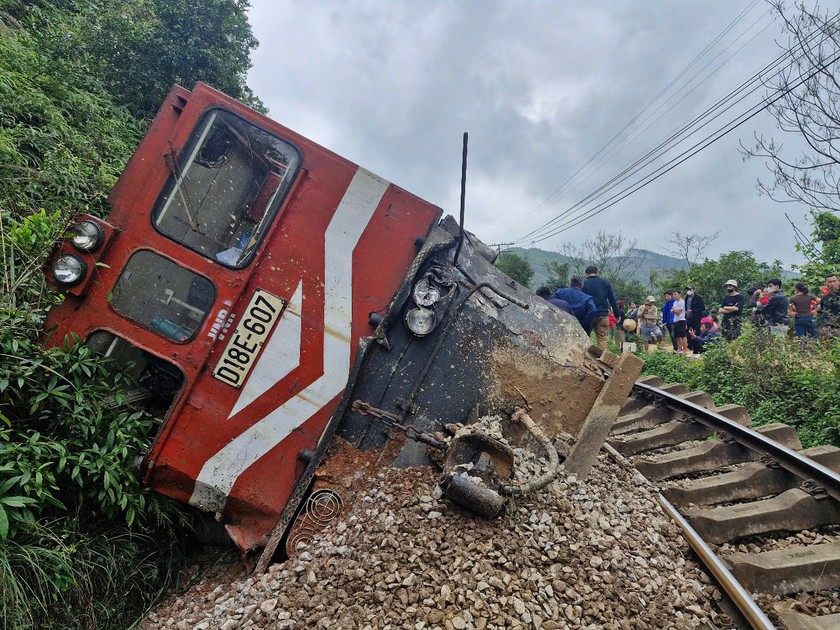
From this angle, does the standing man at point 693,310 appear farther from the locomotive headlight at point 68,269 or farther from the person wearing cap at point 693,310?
the locomotive headlight at point 68,269

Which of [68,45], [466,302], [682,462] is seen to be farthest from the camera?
[68,45]

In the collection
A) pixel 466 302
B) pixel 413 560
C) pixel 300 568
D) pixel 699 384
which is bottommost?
pixel 300 568

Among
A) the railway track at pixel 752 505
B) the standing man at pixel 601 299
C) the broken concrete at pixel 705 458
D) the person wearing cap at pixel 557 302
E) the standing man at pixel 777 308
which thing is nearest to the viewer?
the railway track at pixel 752 505

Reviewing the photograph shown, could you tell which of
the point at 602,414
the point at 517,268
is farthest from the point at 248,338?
the point at 517,268

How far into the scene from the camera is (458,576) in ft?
6.77

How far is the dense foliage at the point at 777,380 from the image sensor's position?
532cm

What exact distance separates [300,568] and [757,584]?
2.35m

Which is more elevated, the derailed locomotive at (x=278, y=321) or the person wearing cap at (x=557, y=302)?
the person wearing cap at (x=557, y=302)

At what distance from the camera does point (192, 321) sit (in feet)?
8.78

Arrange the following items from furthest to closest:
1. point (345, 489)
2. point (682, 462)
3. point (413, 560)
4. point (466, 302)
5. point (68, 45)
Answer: point (68, 45)
point (682, 462)
point (466, 302)
point (345, 489)
point (413, 560)

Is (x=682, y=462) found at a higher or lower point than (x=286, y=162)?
lower

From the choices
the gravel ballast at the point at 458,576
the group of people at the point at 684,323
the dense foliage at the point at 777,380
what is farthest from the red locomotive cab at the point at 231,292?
the group of people at the point at 684,323

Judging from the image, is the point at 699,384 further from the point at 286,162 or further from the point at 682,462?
the point at 286,162

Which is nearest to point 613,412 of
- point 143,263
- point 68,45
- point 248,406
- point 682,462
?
point 682,462
